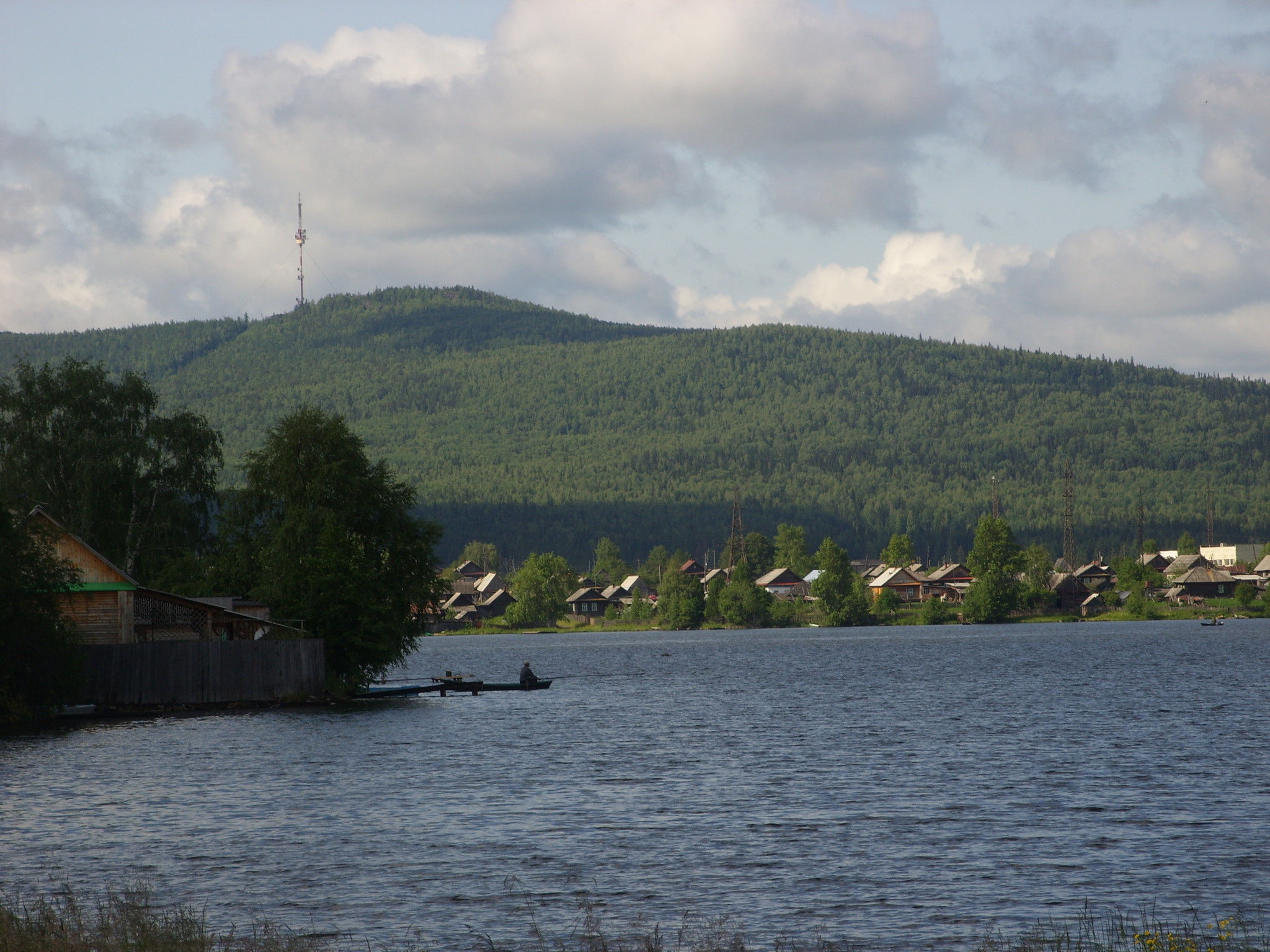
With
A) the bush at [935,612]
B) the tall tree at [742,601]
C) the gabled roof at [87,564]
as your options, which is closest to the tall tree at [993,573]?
the bush at [935,612]

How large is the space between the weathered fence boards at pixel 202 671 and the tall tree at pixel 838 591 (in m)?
134

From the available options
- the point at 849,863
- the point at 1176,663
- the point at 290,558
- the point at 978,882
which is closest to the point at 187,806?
the point at 849,863

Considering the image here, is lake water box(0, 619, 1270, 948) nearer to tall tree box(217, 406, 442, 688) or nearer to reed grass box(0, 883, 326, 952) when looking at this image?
reed grass box(0, 883, 326, 952)

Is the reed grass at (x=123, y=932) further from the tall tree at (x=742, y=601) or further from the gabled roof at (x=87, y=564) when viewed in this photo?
the tall tree at (x=742, y=601)

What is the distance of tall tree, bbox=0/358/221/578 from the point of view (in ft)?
236

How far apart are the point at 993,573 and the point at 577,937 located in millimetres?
170868

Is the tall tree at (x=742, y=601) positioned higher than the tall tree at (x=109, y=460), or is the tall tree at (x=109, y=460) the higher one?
the tall tree at (x=109, y=460)

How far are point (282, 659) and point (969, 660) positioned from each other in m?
60.8

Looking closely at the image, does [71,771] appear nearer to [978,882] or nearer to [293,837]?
[293,837]

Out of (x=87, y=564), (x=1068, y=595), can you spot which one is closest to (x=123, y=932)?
(x=87, y=564)

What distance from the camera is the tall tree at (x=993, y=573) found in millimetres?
179625

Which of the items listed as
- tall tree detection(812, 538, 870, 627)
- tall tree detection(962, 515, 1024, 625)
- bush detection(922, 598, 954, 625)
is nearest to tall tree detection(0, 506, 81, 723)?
tall tree detection(962, 515, 1024, 625)

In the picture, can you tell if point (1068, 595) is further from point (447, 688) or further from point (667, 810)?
point (667, 810)

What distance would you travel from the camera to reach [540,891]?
25.2 m
